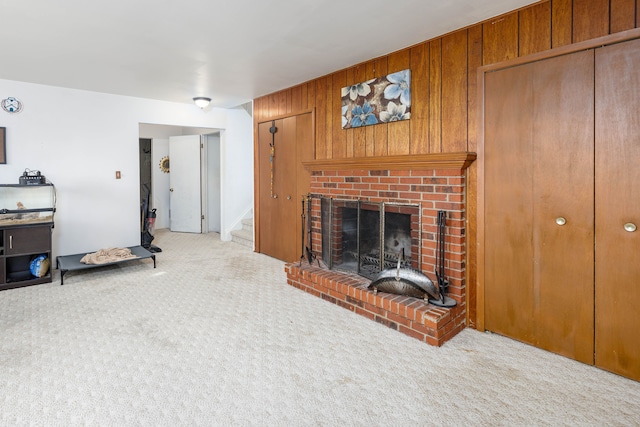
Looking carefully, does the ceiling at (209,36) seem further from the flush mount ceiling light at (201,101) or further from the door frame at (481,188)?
the flush mount ceiling light at (201,101)

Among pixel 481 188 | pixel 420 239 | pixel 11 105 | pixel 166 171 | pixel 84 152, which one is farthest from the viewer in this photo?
pixel 166 171

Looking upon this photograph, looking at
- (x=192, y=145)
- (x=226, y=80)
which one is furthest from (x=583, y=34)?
(x=192, y=145)

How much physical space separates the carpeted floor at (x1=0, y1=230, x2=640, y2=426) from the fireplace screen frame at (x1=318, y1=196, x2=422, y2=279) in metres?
0.47

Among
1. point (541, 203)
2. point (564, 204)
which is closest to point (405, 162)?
point (541, 203)

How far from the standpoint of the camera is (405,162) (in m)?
2.87

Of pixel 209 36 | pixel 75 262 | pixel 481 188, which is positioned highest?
pixel 209 36

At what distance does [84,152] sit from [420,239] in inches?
165

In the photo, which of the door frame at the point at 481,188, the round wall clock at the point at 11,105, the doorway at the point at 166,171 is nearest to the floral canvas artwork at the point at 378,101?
the door frame at the point at 481,188

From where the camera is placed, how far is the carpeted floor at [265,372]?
5.59 feet

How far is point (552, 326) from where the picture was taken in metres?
2.29

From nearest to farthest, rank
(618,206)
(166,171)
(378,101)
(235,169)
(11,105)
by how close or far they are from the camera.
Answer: (618,206) → (378,101) → (11,105) → (235,169) → (166,171)

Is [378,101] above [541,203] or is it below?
above

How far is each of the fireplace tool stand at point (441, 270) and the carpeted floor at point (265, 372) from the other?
276 mm

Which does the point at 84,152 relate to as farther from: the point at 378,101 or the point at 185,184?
the point at 378,101
